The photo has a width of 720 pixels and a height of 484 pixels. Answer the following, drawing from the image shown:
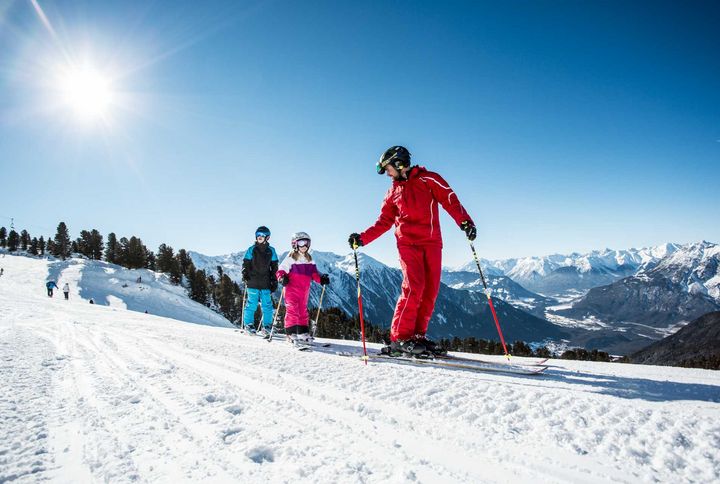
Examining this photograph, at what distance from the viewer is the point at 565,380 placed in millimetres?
3662

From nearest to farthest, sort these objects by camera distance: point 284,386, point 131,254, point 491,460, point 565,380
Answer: point 491,460, point 284,386, point 565,380, point 131,254

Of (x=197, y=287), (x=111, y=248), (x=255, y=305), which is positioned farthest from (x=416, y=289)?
(x=111, y=248)

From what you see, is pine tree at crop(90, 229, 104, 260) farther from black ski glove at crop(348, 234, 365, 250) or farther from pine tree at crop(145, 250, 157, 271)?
black ski glove at crop(348, 234, 365, 250)

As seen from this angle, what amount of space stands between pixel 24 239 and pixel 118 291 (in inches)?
2834

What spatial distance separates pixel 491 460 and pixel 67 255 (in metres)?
109

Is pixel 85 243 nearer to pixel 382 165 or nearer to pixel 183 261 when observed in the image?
pixel 183 261

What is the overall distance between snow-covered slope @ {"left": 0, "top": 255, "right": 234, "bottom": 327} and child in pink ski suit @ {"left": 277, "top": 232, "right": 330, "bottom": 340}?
30.3m

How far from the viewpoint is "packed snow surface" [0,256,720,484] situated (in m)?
1.71

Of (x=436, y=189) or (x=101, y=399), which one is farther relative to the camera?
(x=436, y=189)

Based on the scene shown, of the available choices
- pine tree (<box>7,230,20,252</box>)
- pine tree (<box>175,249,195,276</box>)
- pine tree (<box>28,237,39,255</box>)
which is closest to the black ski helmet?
pine tree (<box>175,249,195,276</box>)

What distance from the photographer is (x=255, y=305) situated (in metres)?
9.87

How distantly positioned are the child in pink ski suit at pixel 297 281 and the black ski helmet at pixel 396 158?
10.1 ft

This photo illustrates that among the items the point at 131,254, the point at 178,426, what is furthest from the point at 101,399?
the point at 131,254

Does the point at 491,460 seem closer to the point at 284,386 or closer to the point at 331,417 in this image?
the point at 331,417
